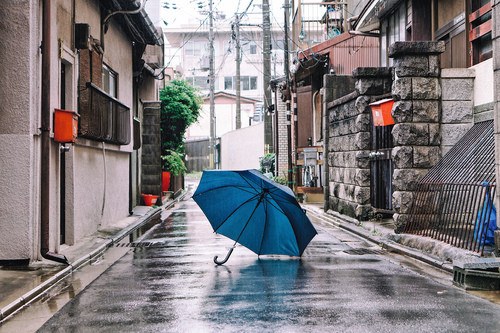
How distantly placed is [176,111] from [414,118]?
16224 mm

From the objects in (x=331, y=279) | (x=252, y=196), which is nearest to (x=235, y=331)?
(x=331, y=279)

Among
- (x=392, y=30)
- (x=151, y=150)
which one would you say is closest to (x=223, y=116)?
(x=151, y=150)

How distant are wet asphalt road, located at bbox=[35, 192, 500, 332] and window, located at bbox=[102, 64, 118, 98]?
260 inches

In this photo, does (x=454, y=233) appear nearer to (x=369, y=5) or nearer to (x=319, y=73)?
(x=369, y=5)

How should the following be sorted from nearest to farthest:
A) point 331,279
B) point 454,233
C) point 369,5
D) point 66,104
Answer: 1. point 331,279
2. point 454,233
3. point 66,104
4. point 369,5

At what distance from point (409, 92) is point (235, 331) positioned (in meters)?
8.07

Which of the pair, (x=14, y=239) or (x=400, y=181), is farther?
(x=400, y=181)

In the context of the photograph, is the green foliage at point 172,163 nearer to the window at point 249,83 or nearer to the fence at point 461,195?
the fence at point 461,195

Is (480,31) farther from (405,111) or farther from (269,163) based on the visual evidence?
(269,163)

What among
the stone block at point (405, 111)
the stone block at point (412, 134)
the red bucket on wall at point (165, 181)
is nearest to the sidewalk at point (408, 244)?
the stone block at point (412, 134)

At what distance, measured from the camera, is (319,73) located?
26422mm

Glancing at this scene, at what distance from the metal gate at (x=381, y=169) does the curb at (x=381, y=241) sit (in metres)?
0.90

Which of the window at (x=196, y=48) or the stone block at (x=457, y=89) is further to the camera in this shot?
the window at (x=196, y=48)

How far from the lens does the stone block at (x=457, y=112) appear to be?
1205cm
